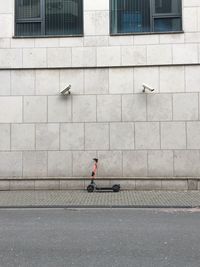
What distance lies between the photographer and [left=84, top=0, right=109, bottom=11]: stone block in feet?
47.9

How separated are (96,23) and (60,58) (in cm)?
165

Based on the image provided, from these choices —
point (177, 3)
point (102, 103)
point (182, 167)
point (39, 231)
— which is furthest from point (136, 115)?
point (39, 231)

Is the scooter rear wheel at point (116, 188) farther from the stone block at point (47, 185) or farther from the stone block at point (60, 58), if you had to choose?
the stone block at point (60, 58)

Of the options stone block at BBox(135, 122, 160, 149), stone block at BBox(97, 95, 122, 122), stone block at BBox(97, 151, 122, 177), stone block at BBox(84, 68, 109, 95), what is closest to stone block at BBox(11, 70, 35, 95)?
stone block at BBox(84, 68, 109, 95)

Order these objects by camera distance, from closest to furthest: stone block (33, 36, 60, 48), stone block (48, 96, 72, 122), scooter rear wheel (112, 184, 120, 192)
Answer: scooter rear wheel (112, 184, 120, 192) < stone block (48, 96, 72, 122) < stone block (33, 36, 60, 48)

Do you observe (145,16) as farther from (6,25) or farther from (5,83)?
(5,83)

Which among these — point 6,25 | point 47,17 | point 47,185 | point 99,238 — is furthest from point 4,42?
point 99,238

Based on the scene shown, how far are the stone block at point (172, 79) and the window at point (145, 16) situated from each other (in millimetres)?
1355

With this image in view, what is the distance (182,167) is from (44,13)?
22.6 feet

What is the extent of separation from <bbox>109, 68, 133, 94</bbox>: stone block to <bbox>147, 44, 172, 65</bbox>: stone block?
745 millimetres

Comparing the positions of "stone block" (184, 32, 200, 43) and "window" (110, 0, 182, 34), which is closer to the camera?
"stone block" (184, 32, 200, 43)

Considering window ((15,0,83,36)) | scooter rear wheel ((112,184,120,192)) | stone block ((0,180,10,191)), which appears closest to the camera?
scooter rear wheel ((112,184,120,192))

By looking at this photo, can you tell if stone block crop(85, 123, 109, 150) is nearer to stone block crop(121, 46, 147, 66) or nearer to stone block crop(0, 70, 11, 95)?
stone block crop(121, 46, 147, 66)

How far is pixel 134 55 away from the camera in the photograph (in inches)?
566
